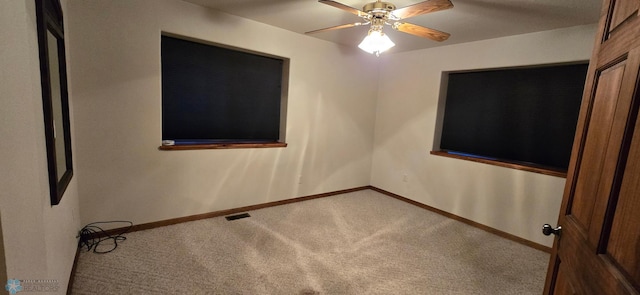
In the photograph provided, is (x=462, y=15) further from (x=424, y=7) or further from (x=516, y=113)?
(x=516, y=113)

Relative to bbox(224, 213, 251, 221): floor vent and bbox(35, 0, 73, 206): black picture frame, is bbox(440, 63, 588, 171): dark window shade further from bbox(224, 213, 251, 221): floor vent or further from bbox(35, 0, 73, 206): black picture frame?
bbox(35, 0, 73, 206): black picture frame

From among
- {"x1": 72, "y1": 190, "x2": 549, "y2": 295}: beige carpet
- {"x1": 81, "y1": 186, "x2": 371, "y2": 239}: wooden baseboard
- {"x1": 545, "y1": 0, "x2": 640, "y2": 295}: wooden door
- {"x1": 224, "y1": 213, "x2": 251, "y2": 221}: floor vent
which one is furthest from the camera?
{"x1": 224, "y1": 213, "x2": 251, "y2": 221}: floor vent

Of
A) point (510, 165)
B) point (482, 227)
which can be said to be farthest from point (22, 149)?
point (482, 227)

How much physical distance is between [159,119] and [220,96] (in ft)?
2.40

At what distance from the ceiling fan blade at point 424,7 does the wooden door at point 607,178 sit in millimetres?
895

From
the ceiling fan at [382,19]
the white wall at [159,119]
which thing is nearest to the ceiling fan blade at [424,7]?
the ceiling fan at [382,19]

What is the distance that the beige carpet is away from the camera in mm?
2084

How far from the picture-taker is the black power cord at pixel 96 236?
95.7 inches

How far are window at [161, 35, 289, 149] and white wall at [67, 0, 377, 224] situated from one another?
0.19m

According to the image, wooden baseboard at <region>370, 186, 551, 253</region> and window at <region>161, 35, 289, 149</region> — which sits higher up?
window at <region>161, 35, 289, 149</region>

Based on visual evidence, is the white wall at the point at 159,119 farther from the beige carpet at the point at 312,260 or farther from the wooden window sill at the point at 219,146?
the beige carpet at the point at 312,260

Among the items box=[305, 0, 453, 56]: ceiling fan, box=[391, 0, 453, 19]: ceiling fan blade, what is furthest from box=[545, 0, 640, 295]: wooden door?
box=[305, 0, 453, 56]: ceiling fan

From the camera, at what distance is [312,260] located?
2.47 m

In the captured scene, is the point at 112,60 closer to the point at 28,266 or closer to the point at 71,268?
the point at 71,268
